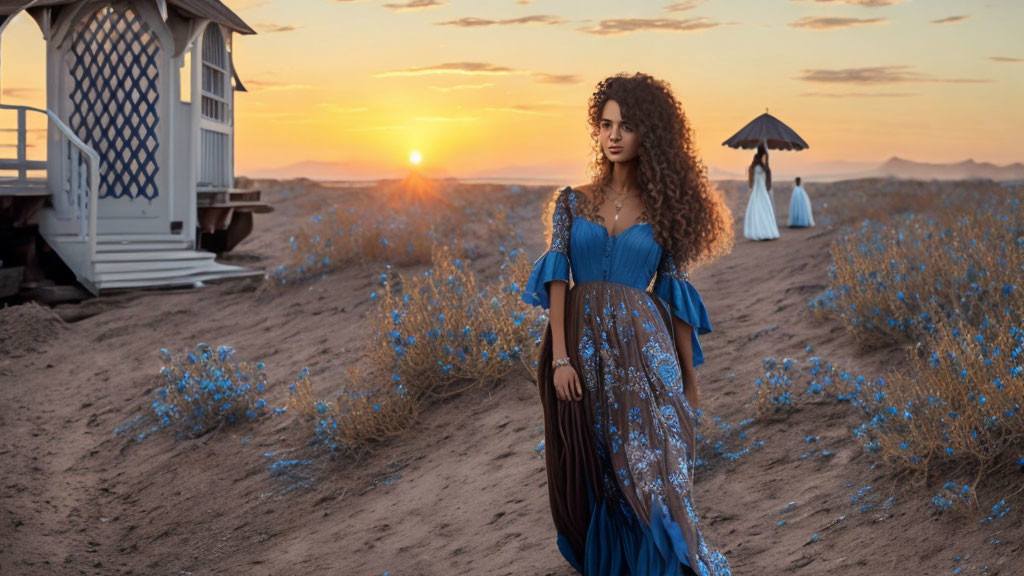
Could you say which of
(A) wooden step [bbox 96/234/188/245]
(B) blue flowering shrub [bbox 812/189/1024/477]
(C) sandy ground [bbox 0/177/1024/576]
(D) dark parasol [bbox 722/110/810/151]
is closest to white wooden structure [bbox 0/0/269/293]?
(A) wooden step [bbox 96/234/188/245]

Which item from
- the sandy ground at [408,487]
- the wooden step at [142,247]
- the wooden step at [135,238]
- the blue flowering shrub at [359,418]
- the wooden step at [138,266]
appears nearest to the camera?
the sandy ground at [408,487]

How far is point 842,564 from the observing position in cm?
454

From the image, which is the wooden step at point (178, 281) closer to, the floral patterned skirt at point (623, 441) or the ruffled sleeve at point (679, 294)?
the floral patterned skirt at point (623, 441)

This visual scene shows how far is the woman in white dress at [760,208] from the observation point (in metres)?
16.7

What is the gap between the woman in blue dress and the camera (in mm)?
3846

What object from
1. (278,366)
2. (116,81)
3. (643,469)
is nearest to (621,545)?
(643,469)

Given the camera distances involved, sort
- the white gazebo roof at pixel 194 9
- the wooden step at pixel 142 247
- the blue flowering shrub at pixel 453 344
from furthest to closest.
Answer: the wooden step at pixel 142 247, the white gazebo roof at pixel 194 9, the blue flowering shrub at pixel 453 344

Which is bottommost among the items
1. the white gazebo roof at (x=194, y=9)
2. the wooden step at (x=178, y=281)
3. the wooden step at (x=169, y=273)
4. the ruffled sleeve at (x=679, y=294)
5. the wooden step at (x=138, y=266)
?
the wooden step at (x=178, y=281)

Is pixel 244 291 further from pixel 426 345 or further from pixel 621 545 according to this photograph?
pixel 621 545

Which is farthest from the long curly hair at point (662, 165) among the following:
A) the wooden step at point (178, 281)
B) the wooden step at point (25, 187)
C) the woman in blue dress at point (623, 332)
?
the wooden step at point (178, 281)

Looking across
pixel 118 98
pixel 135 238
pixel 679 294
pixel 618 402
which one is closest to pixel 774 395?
pixel 679 294

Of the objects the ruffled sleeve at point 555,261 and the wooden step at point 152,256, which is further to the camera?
the wooden step at point 152,256

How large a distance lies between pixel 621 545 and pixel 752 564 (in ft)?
3.46

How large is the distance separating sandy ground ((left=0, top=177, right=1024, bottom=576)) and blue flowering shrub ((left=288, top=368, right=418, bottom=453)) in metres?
0.12
